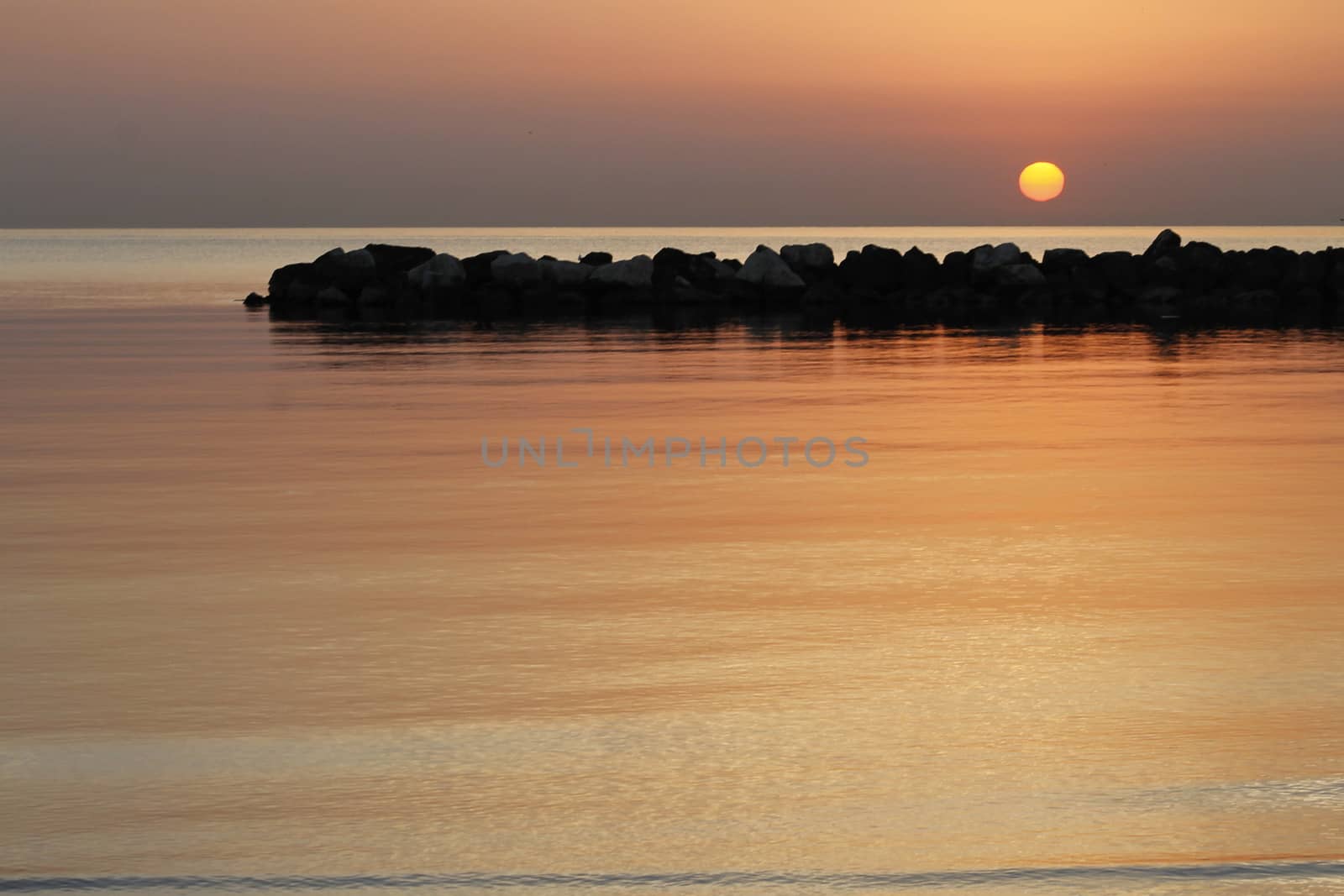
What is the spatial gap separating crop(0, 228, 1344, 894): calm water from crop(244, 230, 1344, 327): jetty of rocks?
102ft

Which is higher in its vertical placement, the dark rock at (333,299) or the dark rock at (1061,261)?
the dark rock at (1061,261)

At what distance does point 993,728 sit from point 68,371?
21.5m

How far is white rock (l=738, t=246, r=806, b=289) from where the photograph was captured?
164ft

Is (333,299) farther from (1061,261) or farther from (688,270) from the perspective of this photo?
(1061,261)

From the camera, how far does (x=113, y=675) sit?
282 inches

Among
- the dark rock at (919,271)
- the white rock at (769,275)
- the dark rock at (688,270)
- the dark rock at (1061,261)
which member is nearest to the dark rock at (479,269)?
the dark rock at (688,270)

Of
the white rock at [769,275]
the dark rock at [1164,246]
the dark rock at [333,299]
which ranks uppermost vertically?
the dark rock at [1164,246]

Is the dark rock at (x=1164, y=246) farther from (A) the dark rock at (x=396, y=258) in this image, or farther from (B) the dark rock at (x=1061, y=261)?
(A) the dark rock at (x=396, y=258)

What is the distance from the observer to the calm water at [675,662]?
5047 millimetres

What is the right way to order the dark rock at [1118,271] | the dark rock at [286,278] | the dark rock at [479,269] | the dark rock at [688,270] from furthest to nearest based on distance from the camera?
1. the dark rock at [286,278]
2. the dark rock at [479,269]
3. the dark rock at [688,270]
4. the dark rock at [1118,271]

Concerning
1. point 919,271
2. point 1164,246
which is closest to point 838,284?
point 919,271

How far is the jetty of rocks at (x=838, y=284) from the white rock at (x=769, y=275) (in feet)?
0.14

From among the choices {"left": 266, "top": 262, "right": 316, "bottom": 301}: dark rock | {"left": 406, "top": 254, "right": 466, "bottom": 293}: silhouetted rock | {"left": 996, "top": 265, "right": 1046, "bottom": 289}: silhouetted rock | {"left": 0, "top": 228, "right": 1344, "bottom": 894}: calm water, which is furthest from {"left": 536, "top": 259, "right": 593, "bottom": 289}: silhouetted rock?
{"left": 0, "top": 228, "right": 1344, "bottom": 894}: calm water

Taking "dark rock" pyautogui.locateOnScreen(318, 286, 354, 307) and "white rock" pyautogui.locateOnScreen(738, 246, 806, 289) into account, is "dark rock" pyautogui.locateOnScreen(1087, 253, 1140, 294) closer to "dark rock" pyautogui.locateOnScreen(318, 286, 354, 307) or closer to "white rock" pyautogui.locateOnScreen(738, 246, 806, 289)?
"white rock" pyautogui.locateOnScreen(738, 246, 806, 289)
